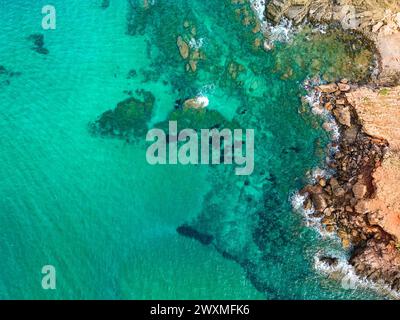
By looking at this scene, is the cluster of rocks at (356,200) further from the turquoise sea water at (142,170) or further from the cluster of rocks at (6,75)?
the cluster of rocks at (6,75)

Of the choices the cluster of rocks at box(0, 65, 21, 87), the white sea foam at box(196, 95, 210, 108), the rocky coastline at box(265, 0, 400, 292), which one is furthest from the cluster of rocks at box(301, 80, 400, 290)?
the cluster of rocks at box(0, 65, 21, 87)

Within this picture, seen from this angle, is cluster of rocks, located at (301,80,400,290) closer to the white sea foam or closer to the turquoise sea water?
the turquoise sea water

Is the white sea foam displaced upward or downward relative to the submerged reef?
downward

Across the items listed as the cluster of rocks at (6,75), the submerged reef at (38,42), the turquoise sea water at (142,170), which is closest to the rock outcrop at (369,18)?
the turquoise sea water at (142,170)

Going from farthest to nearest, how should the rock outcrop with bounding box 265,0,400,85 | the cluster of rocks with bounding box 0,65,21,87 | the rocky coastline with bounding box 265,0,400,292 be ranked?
the rock outcrop with bounding box 265,0,400,85, the cluster of rocks with bounding box 0,65,21,87, the rocky coastline with bounding box 265,0,400,292

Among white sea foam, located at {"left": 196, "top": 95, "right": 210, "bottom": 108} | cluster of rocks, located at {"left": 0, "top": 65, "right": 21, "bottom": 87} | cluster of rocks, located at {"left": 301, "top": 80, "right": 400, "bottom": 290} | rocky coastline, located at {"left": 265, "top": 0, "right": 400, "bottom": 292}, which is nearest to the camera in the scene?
cluster of rocks, located at {"left": 301, "top": 80, "right": 400, "bottom": 290}

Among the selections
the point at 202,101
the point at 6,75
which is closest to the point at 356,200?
the point at 202,101

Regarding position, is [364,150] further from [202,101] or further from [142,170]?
[142,170]

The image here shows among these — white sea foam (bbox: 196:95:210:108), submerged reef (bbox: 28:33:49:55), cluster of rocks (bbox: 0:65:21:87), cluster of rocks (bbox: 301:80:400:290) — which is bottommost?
cluster of rocks (bbox: 301:80:400:290)
